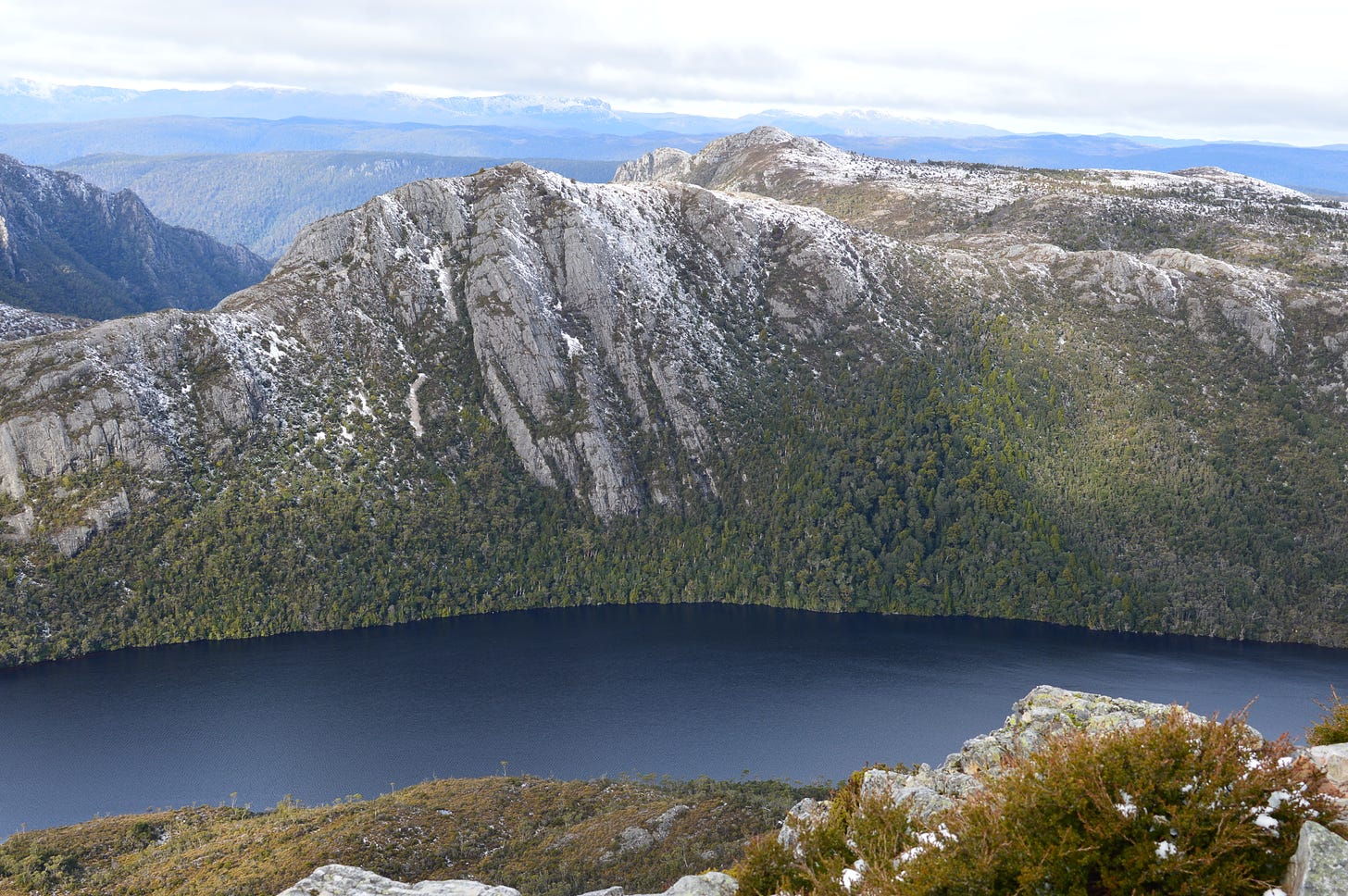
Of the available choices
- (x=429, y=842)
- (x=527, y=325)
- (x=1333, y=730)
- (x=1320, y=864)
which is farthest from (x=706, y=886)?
(x=527, y=325)

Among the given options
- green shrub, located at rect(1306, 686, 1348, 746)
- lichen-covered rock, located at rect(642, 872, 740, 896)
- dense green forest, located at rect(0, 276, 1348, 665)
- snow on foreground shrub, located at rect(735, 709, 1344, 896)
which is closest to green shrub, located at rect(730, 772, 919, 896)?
lichen-covered rock, located at rect(642, 872, 740, 896)

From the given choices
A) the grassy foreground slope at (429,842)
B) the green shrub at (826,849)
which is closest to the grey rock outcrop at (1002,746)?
the green shrub at (826,849)

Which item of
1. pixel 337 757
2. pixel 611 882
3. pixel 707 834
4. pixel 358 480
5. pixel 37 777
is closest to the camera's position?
pixel 611 882

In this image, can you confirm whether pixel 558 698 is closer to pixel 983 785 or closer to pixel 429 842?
pixel 429 842

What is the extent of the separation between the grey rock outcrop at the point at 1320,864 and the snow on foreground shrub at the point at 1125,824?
3.67ft

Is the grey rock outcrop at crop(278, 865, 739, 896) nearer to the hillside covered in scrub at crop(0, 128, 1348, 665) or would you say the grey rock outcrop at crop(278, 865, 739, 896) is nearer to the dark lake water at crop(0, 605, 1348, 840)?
the dark lake water at crop(0, 605, 1348, 840)

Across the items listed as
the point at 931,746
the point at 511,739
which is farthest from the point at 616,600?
the point at 931,746

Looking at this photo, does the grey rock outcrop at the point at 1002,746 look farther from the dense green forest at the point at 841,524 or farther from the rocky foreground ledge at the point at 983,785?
the dense green forest at the point at 841,524

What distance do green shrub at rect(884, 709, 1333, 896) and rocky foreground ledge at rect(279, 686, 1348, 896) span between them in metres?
0.90

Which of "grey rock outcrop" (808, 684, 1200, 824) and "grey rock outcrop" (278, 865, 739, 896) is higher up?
"grey rock outcrop" (808, 684, 1200, 824)

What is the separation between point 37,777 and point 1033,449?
490 feet

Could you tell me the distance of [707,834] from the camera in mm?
63500

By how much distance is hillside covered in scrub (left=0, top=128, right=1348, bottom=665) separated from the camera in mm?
137750

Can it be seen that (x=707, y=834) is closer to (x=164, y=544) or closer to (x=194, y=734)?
(x=194, y=734)
